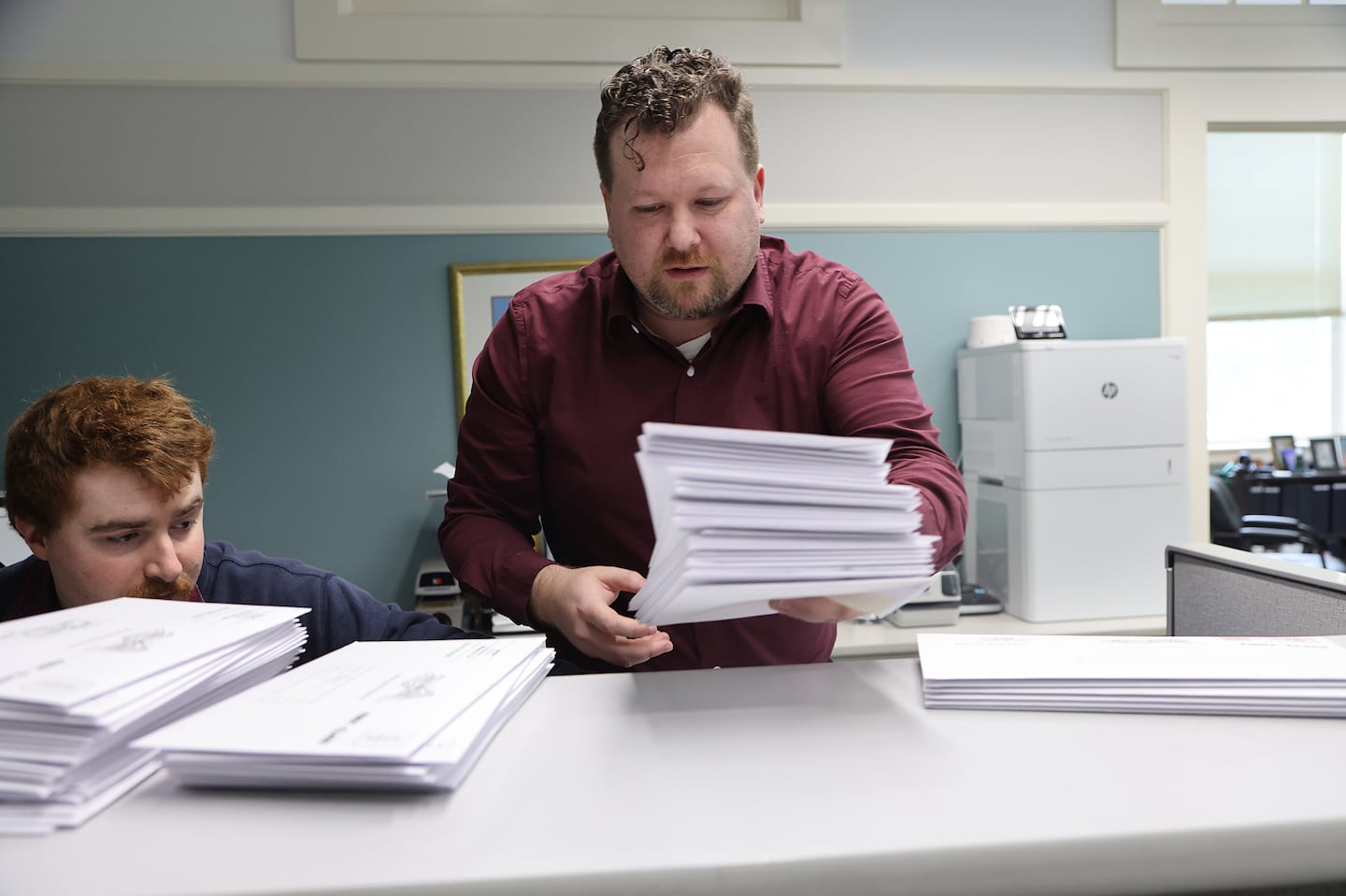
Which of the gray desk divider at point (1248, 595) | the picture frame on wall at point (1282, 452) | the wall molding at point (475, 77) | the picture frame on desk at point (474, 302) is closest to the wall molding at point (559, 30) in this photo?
the wall molding at point (475, 77)

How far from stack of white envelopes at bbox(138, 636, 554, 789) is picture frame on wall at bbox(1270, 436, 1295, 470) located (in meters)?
4.89

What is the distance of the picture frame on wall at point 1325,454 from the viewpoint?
4309mm

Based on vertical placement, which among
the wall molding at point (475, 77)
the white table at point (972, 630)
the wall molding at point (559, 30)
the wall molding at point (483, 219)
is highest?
the wall molding at point (559, 30)

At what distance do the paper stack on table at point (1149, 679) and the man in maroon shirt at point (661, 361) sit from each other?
37 centimetres

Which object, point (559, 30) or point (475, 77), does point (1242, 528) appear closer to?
point (559, 30)

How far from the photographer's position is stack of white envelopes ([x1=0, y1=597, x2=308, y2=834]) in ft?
1.52

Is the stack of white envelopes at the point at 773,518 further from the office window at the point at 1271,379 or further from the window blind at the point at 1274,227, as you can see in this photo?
the office window at the point at 1271,379

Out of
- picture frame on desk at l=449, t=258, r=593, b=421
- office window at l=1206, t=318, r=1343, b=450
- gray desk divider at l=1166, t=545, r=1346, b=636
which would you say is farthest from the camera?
office window at l=1206, t=318, r=1343, b=450

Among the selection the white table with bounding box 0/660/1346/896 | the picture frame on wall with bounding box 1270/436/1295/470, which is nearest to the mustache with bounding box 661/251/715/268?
the white table with bounding box 0/660/1346/896

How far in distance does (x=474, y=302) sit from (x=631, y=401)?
1561mm

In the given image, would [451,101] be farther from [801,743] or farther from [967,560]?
[801,743]

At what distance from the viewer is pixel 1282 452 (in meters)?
4.41

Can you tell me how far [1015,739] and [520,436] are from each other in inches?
33.3

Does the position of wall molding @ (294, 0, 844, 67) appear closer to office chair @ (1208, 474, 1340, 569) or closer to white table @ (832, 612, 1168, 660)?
white table @ (832, 612, 1168, 660)
